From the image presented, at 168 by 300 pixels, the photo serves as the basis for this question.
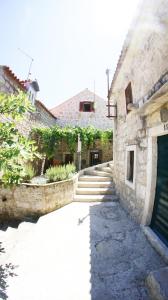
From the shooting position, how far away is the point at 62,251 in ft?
13.7

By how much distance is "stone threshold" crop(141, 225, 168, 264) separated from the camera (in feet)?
11.5

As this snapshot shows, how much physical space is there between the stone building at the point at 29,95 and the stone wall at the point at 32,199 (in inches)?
129

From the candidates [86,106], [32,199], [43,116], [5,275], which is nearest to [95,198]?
[32,199]

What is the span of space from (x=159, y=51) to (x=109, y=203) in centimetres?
512

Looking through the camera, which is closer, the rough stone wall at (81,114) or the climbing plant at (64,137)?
the climbing plant at (64,137)

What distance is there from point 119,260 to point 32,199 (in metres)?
3.90

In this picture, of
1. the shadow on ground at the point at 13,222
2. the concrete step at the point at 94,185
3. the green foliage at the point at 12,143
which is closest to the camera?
the green foliage at the point at 12,143

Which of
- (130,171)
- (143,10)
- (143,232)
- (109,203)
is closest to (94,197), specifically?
(109,203)

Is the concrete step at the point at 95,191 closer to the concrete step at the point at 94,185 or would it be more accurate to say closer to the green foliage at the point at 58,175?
the concrete step at the point at 94,185

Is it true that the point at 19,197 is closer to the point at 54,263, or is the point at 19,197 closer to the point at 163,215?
the point at 54,263

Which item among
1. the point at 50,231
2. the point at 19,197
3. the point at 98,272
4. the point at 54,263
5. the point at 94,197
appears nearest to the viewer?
the point at 98,272

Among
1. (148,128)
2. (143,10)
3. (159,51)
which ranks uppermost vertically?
(143,10)

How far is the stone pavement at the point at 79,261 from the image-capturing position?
9.69ft

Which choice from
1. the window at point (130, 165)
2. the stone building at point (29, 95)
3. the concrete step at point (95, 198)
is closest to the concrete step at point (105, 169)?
the concrete step at point (95, 198)
